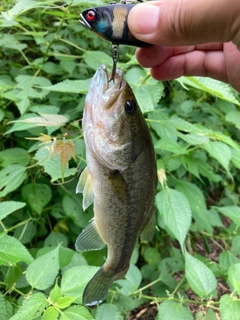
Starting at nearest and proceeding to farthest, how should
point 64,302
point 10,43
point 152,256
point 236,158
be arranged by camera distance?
1. point 64,302
2. point 236,158
3. point 10,43
4. point 152,256

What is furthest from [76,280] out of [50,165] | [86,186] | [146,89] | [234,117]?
[234,117]

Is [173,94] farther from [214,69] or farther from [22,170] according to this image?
[22,170]

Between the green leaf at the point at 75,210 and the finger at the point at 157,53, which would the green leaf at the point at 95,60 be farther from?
the green leaf at the point at 75,210

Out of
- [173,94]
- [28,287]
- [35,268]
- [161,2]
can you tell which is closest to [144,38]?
[161,2]

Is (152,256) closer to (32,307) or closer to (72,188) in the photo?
(72,188)

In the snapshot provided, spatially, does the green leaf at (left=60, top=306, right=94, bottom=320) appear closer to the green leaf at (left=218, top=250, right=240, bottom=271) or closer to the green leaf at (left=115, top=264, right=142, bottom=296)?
the green leaf at (left=115, top=264, right=142, bottom=296)

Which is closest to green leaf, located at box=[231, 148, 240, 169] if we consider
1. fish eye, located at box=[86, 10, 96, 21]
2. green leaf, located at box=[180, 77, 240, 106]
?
green leaf, located at box=[180, 77, 240, 106]

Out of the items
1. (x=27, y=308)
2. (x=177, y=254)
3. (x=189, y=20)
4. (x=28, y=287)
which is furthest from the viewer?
(x=177, y=254)
